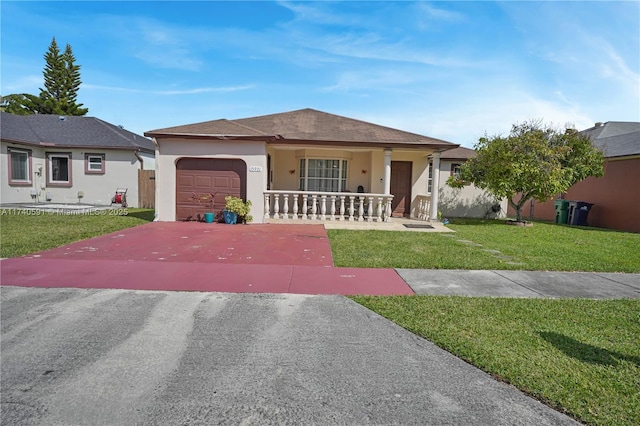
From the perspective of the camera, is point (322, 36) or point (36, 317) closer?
point (36, 317)

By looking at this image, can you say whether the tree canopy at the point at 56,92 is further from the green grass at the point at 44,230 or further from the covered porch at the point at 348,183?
the covered porch at the point at 348,183

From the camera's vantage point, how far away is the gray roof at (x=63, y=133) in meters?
18.8

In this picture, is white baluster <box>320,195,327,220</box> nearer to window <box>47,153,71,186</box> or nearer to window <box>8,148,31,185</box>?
window <box>47,153,71,186</box>

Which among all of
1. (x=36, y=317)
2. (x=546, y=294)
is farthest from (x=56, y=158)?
(x=546, y=294)

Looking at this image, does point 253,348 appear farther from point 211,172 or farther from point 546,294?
point 211,172

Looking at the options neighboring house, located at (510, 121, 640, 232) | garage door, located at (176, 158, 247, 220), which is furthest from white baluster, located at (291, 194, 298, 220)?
neighboring house, located at (510, 121, 640, 232)

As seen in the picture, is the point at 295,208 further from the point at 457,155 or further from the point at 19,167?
the point at 19,167

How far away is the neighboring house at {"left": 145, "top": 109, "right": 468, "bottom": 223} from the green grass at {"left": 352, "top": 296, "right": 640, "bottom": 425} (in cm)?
903

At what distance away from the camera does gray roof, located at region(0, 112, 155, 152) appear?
740 inches

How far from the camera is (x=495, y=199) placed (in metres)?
17.9

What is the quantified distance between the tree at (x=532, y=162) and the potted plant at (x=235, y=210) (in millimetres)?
8829

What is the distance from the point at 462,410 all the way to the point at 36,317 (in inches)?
179

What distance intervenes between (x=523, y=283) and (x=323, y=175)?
10635 mm

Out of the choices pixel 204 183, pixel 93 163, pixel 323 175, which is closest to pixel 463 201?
pixel 323 175
